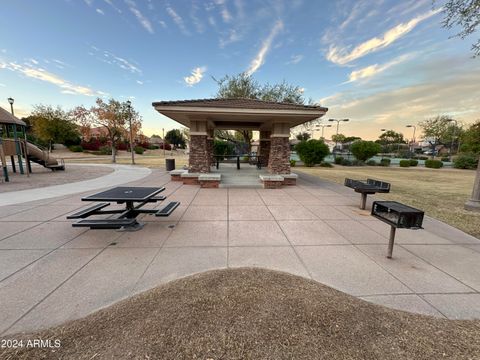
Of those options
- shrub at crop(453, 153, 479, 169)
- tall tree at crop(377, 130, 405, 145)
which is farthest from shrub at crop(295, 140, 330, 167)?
tall tree at crop(377, 130, 405, 145)

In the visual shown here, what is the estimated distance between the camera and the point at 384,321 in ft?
6.96

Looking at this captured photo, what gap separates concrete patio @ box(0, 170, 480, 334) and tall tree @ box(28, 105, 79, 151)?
4212 centimetres

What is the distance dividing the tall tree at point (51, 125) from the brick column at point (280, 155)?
44628 mm

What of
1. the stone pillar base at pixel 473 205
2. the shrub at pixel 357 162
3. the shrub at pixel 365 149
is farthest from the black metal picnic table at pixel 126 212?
the shrub at pixel 365 149

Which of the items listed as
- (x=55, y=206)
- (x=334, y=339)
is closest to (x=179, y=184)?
(x=55, y=206)

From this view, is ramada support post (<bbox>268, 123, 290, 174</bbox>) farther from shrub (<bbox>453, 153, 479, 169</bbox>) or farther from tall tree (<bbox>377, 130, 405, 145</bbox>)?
tall tree (<bbox>377, 130, 405, 145</bbox>)

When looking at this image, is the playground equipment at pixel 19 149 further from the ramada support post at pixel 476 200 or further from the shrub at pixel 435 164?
the shrub at pixel 435 164

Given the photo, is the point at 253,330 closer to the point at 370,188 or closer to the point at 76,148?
the point at 370,188

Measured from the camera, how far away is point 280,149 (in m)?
9.73

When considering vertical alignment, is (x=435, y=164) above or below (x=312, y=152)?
below

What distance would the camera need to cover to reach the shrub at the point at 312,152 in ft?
76.3

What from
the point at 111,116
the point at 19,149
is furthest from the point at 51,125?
the point at 19,149

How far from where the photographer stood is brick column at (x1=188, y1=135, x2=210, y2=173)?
30.7 feet

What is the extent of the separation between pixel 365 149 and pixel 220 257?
93.7ft
